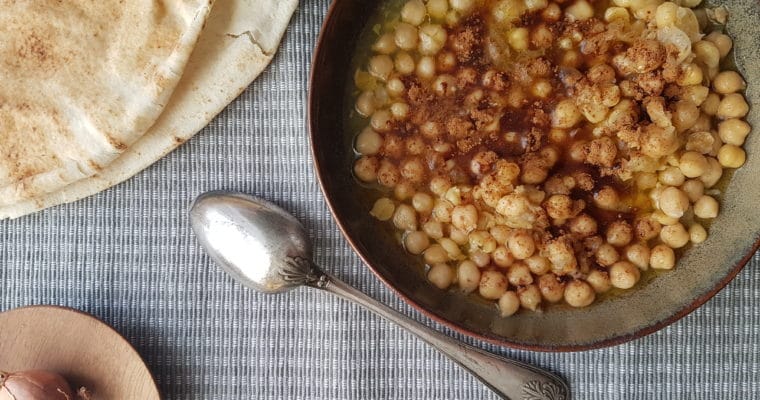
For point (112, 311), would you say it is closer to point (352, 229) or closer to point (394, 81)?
point (352, 229)

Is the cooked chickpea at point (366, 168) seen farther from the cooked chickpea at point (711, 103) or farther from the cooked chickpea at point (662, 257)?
the cooked chickpea at point (711, 103)

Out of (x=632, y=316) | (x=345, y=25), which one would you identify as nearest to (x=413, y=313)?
(x=632, y=316)

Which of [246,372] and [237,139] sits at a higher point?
[237,139]

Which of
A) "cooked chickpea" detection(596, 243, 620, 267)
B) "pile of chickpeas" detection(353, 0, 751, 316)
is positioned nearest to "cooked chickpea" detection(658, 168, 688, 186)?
"pile of chickpeas" detection(353, 0, 751, 316)

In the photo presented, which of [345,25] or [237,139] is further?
[237,139]

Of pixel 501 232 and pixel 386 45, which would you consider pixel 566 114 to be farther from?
pixel 386 45

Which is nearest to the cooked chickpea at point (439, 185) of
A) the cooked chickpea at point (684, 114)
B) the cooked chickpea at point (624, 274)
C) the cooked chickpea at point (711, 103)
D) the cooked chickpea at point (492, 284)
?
the cooked chickpea at point (492, 284)
